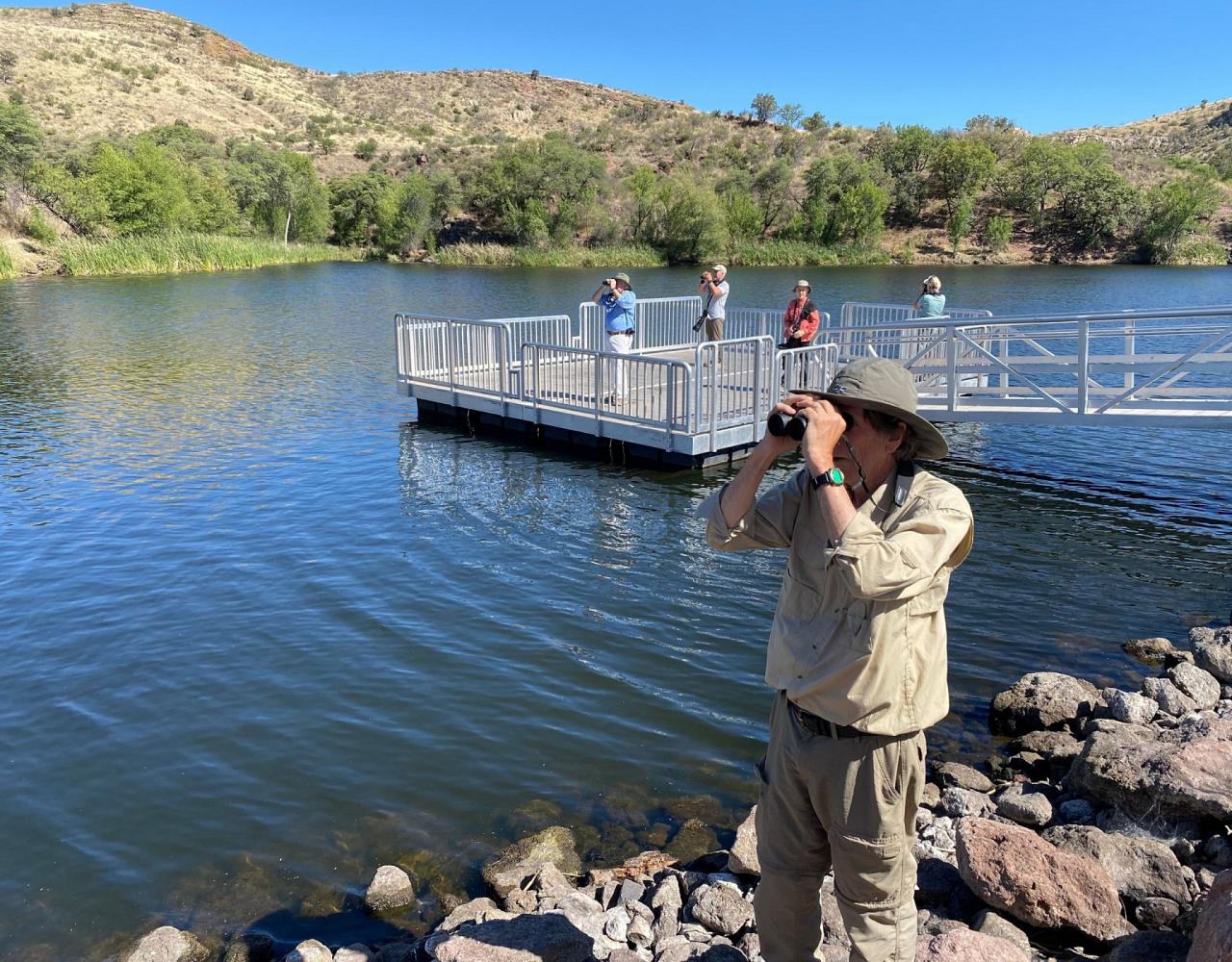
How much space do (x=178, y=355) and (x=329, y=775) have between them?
848 inches

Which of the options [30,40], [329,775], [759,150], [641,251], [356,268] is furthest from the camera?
[30,40]

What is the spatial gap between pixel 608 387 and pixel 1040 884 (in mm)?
11643

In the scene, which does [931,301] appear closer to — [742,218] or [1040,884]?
[1040,884]

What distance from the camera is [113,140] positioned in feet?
243

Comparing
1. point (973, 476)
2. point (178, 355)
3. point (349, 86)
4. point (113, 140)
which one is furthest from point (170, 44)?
point (973, 476)

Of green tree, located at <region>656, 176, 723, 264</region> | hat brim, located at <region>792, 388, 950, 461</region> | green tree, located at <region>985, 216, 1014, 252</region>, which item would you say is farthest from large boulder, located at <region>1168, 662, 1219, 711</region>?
green tree, located at <region>985, 216, 1014, 252</region>

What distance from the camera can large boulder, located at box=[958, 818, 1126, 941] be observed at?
171 inches

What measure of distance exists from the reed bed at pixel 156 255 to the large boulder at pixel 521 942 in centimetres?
5309

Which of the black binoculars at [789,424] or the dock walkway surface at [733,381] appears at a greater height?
the black binoculars at [789,424]

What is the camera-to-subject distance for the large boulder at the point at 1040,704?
7059mm

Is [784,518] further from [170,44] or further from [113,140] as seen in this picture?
[170,44]

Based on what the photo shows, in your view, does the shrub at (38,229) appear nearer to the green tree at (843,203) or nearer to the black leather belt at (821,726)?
the green tree at (843,203)

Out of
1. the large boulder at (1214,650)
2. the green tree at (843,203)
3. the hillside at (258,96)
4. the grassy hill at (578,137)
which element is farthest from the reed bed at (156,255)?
the large boulder at (1214,650)

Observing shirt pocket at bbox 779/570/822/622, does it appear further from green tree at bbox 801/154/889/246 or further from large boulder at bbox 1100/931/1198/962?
green tree at bbox 801/154/889/246
